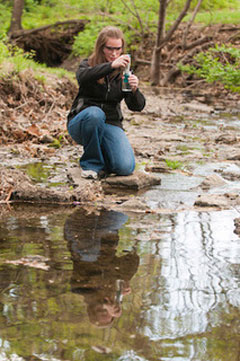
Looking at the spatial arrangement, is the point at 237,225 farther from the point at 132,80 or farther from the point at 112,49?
A: the point at 112,49

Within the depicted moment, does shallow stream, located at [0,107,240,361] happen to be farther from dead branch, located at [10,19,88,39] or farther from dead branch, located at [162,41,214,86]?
dead branch, located at [10,19,88,39]

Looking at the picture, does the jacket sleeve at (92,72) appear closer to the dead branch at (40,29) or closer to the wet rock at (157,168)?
the wet rock at (157,168)

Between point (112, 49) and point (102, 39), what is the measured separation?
5.2 inches

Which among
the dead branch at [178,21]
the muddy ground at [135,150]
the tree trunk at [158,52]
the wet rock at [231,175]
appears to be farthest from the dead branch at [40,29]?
the wet rock at [231,175]

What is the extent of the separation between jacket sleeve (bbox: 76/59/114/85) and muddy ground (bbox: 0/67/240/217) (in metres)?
0.90

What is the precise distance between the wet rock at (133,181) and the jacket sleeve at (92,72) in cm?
96

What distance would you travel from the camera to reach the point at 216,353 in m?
1.83

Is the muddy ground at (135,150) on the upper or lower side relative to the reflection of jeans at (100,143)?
lower

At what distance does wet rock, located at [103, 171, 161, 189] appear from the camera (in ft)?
15.7

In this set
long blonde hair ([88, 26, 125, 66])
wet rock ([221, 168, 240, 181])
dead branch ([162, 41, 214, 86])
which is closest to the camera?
long blonde hair ([88, 26, 125, 66])

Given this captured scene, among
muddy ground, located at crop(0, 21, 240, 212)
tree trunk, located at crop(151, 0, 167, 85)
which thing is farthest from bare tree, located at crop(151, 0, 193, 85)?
muddy ground, located at crop(0, 21, 240, 212)

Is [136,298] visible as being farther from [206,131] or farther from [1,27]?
[1,27]

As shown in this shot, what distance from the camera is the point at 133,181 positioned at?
15.7 feet

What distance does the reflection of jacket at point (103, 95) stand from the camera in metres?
4.92
